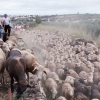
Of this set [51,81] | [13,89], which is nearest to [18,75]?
[13,89]

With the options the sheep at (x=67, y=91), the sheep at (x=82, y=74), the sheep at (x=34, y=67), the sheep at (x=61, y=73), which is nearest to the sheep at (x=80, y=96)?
the sheep at (x=67, y=91)

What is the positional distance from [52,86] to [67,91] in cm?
75

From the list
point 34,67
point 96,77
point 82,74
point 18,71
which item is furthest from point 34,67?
point 96,77

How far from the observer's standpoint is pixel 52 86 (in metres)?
10.7

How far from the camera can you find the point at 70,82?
36.9ft

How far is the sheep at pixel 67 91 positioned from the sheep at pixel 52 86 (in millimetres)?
344

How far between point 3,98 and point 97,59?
10.7 meters

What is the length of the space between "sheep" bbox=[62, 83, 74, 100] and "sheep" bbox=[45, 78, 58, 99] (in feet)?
1.13

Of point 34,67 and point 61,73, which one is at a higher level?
point 34,67

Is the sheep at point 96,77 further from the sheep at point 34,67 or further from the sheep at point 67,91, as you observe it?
the sheep at point 34,67

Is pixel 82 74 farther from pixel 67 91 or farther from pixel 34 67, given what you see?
pixel 34 67

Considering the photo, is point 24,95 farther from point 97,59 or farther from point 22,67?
point 97,59

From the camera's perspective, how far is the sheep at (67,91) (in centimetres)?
1015

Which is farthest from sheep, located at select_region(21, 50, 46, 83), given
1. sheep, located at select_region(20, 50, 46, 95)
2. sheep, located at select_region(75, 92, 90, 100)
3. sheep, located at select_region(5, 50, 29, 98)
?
sheep, located at select_region(75, 92, 90, 100)
